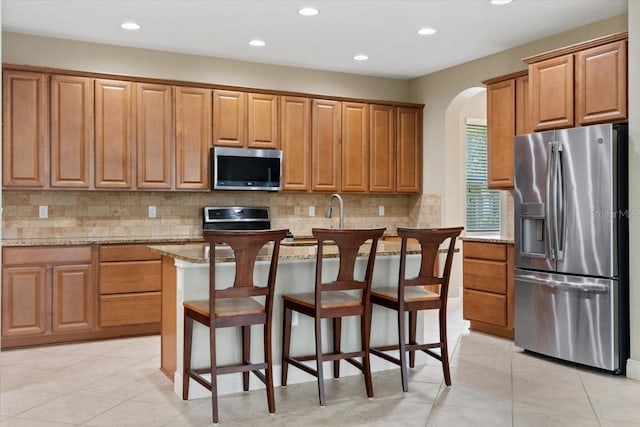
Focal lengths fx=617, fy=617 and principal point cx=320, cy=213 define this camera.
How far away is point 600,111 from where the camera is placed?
4.36 m

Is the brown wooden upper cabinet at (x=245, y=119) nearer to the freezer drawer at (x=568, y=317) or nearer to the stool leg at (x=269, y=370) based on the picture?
the freezer drawer at (x=568, y=317)

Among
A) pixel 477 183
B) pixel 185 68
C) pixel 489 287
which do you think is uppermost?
pixel 185 68

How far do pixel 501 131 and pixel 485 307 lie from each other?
5.30ft

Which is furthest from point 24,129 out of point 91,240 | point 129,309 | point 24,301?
point 129,309

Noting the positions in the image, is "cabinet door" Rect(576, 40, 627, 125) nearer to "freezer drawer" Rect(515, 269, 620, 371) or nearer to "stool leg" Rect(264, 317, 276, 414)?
"freezer drawer" Rect(515, 269, 620, 371)

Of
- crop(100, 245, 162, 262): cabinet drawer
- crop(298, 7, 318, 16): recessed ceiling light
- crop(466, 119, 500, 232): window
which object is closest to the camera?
crop(298, 7, 318, 16): recessed ceiling light

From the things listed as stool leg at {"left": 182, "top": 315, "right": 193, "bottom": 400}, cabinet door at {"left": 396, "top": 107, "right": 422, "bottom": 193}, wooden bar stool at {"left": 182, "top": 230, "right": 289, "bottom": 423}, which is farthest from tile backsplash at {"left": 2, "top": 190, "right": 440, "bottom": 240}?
wooden bar stool at {"left": 182, "top": 230, "right": 289, "bottom": 423}

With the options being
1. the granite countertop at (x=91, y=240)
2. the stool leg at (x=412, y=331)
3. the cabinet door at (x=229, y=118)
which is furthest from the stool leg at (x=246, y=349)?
the cabinet door at (x=229, y=118)

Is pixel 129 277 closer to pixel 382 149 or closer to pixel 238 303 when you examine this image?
pixel 238 303

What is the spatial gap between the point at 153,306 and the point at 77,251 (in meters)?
0.80

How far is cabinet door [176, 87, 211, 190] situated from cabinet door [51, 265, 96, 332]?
4.05 feet

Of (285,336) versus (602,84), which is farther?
(602,84)

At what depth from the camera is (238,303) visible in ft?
11.2

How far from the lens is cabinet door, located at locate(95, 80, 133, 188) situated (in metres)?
5.52
